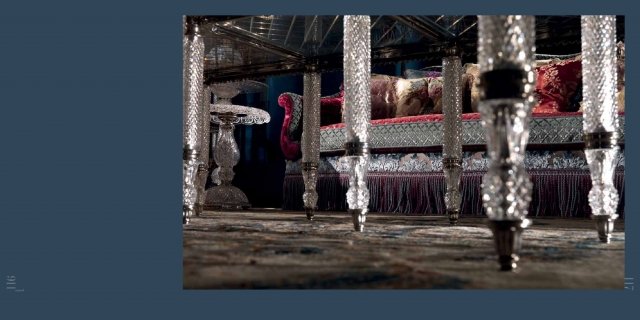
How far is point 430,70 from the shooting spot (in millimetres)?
3184

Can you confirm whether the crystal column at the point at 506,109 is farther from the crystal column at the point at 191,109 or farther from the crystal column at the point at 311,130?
the crystal column at the point at 311,130

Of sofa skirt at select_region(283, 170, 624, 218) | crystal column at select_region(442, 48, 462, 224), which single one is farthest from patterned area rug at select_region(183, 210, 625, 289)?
sofa skirt at select_region(283, 170, 624, 218)

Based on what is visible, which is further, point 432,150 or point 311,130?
point 432,150

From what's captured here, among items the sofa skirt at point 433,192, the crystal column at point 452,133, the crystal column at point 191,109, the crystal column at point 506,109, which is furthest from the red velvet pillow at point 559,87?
the crystal column at point 506,109

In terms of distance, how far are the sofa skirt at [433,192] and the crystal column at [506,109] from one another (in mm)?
1410

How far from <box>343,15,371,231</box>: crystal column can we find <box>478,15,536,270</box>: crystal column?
0.54m

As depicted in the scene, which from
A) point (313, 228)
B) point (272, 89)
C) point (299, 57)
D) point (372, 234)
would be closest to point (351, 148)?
point (372, 234)

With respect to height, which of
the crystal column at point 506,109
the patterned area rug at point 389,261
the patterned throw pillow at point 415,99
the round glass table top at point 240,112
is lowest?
the patterned area rug at point 389,261

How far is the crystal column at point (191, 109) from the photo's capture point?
130cm

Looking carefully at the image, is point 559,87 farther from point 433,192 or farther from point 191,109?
point 191,109

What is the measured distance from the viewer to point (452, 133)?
5.54ft

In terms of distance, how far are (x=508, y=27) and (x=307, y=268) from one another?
15.1 inches

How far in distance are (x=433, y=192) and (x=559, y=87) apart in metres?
0.63

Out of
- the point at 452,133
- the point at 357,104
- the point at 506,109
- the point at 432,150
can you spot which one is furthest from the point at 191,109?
the point at 432,150
